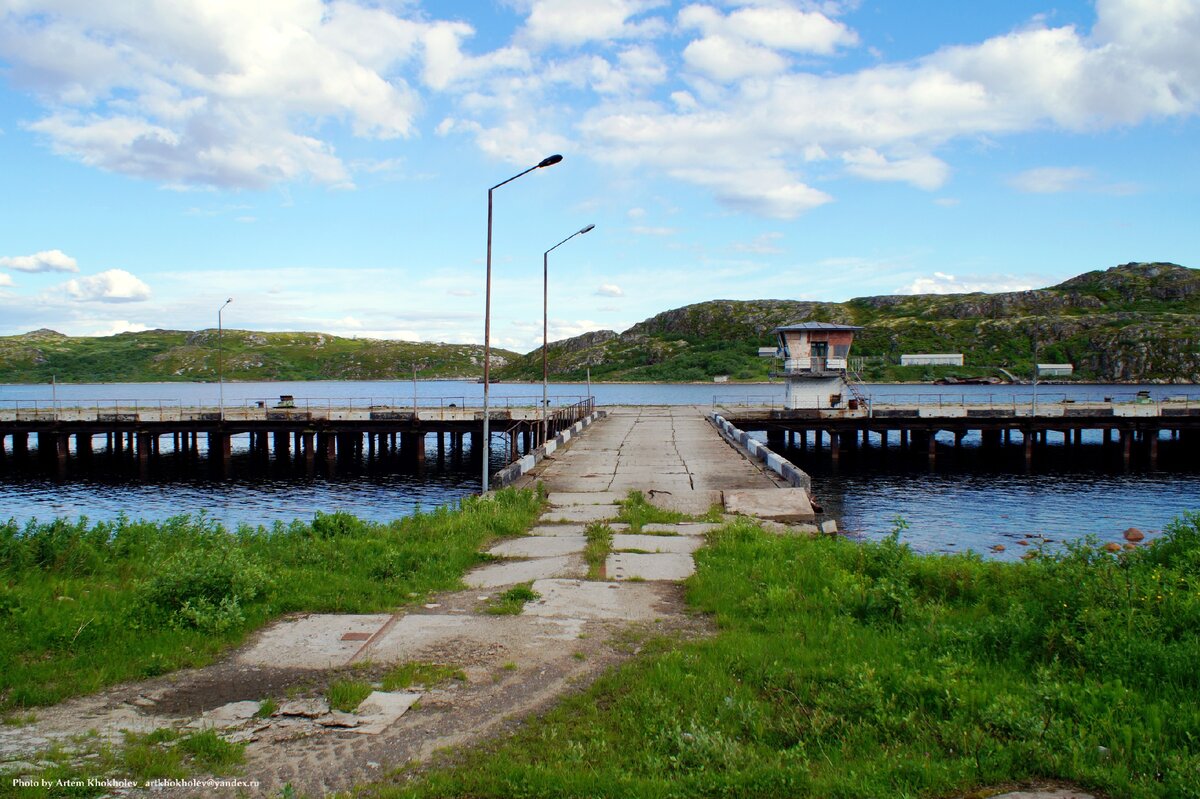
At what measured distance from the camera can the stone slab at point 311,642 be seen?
286 inches

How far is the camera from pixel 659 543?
41.9 ft

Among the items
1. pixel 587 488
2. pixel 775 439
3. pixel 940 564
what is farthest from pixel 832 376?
pixel 940 564

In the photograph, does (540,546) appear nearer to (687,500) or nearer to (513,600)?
(513,600)

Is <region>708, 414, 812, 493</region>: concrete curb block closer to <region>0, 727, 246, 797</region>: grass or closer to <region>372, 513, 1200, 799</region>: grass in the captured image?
<region>372, 513, 1200, 799</region>: grass

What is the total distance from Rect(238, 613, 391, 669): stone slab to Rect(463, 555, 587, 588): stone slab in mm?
1915

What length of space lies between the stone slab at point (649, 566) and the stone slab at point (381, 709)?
4.46 metres

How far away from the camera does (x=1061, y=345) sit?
166125 millimetres

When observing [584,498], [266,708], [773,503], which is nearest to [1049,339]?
[773,503]

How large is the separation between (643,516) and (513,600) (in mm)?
5939

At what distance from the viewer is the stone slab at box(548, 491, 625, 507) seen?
1694cm

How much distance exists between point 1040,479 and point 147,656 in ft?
137

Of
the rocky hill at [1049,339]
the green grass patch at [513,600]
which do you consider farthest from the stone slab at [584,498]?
the rocky hill at [1049,339]

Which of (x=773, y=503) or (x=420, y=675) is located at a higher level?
(x=773, y=503)

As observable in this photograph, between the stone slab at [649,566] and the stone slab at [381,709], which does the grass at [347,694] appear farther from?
the stone slab at [649,566]
